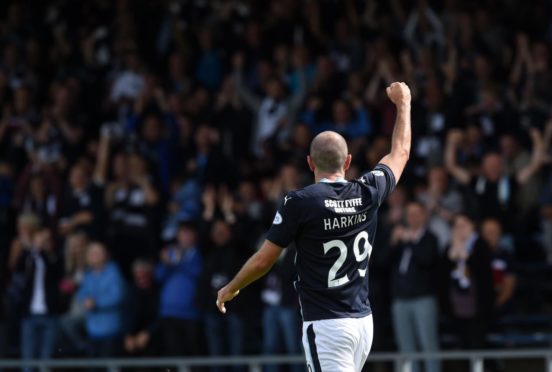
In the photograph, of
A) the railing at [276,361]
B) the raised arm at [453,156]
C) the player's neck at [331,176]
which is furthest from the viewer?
the raised arm at [453,156]

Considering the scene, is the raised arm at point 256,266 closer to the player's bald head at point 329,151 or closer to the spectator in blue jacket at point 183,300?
the player's bald head at point 329,151

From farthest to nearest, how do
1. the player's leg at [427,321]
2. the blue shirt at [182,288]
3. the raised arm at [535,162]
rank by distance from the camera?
the blue shirt at [182,288]
the raised arm at [535,162]
the player's leg at [427,321]

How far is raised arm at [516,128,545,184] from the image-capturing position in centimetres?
1566

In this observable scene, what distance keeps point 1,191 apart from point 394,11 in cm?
671

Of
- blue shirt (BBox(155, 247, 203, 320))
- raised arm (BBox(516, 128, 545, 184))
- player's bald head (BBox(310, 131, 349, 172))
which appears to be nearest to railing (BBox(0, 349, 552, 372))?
blue shirt (BBox(155, 247, 203, 320))

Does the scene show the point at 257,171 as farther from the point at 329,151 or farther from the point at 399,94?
the point at 329,151

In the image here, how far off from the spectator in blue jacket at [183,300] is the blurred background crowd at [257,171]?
3 centimetres

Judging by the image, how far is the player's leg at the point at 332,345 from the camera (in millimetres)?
8195

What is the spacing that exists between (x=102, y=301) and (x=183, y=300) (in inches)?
43.6

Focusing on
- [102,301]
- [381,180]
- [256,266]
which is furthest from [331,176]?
[102,301]

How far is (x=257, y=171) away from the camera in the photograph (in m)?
17.4

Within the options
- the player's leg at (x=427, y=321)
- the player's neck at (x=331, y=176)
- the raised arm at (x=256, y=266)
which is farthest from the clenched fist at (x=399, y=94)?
the player's leg at (x=427, y=321)

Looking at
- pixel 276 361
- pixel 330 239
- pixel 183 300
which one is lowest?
pixel 276 361

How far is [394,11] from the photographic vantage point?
19594 mm
